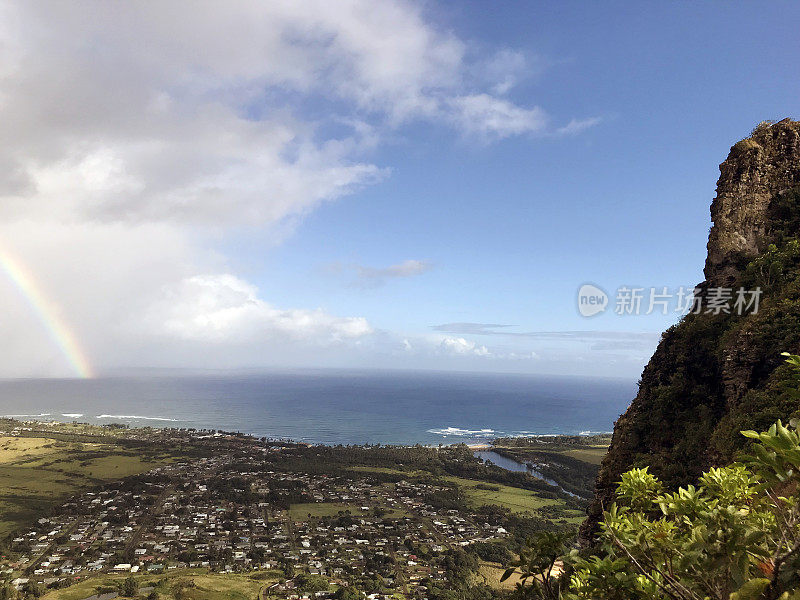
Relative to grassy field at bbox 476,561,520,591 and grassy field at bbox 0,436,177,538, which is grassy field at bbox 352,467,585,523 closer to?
grassy field at bbox 476,561,520,591

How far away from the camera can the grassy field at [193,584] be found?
35531 millimetres

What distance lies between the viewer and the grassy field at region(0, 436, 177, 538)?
199 ft

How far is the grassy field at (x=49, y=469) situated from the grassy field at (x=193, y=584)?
82.5 ft

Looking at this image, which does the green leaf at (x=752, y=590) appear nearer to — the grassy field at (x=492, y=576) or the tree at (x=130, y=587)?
the grassy field at (x=492, y=576)

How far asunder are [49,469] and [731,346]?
108131mm

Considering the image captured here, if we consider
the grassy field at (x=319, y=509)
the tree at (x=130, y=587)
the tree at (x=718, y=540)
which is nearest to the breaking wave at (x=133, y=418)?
the grassy field at (x=319, y=509)

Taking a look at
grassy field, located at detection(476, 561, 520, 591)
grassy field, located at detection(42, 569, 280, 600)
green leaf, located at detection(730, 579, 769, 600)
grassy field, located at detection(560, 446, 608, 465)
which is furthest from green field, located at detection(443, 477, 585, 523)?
green leaf, located at detection(730, 579, 769, 600)

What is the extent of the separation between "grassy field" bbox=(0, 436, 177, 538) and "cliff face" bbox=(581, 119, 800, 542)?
235 feet

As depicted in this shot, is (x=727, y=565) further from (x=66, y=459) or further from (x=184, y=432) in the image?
(x=184, y=432)

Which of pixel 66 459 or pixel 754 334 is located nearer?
pixel 754 334

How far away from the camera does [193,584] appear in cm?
3734

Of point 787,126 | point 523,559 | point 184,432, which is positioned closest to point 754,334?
point 787,126

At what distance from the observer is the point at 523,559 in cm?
717

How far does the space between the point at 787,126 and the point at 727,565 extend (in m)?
28.7
